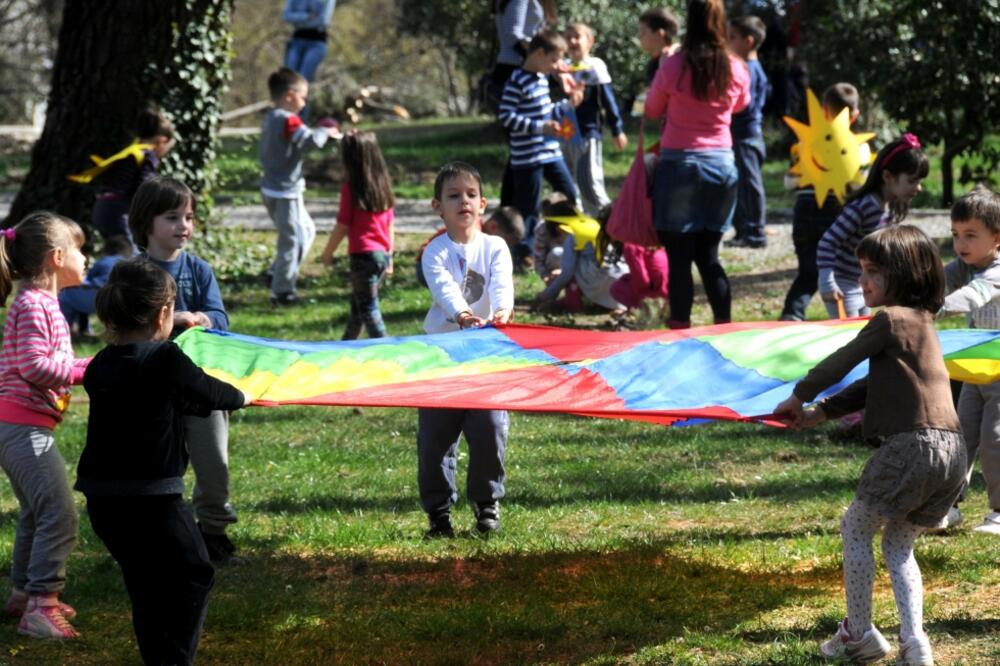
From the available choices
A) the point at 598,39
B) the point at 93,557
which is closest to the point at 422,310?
the point at 93,557

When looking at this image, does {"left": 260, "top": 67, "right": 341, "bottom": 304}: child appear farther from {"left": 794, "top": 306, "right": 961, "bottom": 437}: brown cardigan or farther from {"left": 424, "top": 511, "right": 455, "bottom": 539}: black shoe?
{"left": 794, "top": 306, "right": 961, "bottom": 437}: brown cardigan

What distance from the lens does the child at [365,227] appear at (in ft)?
32.4

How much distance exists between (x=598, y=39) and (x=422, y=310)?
9807 mm

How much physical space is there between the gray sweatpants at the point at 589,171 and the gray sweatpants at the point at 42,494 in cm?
808

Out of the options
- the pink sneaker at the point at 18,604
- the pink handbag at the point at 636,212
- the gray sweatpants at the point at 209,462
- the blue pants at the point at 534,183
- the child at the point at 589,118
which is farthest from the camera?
the child at the point at 589,118

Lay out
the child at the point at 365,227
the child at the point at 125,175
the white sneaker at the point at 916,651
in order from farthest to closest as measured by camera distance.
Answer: the child at the point at 125,175 → the child at the point at 365,227 → the white sneaker at the point at 916,651

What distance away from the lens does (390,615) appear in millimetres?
5344

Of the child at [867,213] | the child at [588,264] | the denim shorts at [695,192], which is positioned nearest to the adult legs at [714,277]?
the denim shorts at [695,192]

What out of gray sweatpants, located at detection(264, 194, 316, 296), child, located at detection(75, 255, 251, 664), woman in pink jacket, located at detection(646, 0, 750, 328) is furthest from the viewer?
gray sweatpants, located at detection(264, 194, 316, 296)

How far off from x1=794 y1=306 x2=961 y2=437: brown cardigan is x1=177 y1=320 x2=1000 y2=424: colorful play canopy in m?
0.46

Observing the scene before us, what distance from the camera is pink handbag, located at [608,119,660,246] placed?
29.9ft

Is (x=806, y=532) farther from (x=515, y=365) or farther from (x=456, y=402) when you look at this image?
(x=456, y=402)

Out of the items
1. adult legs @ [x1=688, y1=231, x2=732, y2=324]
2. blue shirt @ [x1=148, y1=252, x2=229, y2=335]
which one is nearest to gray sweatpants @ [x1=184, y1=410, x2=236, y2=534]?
blue shirt @ [x1=148, y1=252, x2=229, y2=335]

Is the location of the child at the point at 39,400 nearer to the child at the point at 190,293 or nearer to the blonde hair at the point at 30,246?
the blonde hair at the point at 30,246
